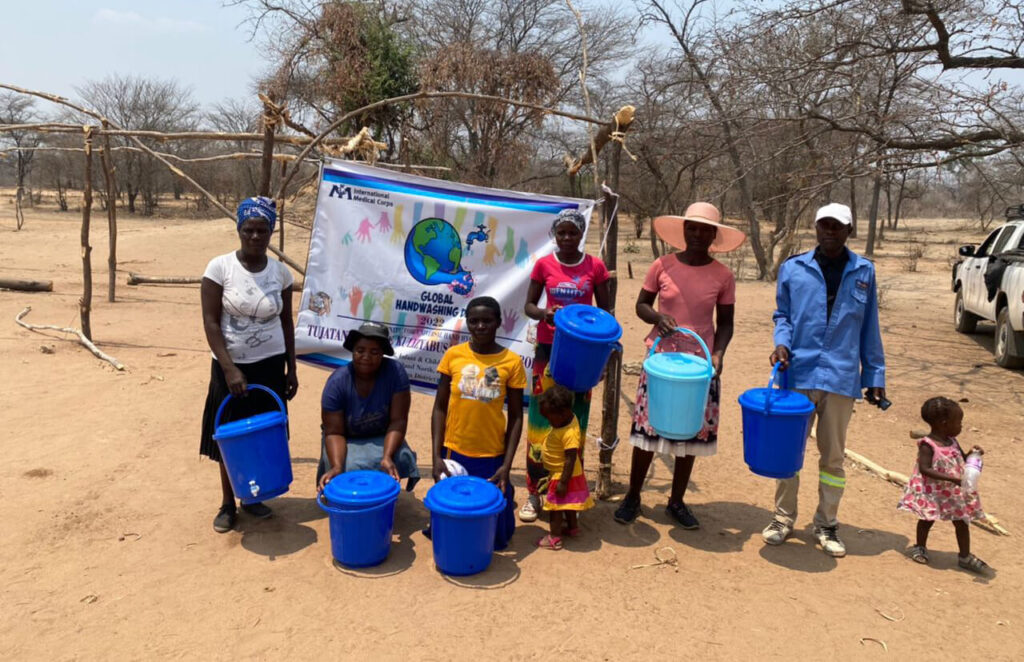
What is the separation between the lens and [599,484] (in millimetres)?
4230

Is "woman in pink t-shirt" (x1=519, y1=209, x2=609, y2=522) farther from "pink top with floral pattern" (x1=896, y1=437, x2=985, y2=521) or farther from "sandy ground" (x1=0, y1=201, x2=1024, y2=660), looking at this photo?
"pink top with floral pattern" (x1=896, y1=437, x2=985, y2=521)

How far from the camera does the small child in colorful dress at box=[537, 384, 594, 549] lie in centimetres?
345

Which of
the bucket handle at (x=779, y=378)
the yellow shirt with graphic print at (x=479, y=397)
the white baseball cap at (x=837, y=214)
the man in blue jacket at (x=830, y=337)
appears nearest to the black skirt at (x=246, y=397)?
the yellow shirt with graphic print at (x=479, y=397)

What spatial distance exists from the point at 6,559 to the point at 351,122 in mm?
15457

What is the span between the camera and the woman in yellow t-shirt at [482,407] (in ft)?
11.4

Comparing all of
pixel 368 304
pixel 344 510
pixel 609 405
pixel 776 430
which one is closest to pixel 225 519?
pixel 344 510

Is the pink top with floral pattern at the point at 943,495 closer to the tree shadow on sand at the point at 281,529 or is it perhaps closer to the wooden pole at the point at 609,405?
the wooden pole at the point at 609,405

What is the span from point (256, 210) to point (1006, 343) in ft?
26.1

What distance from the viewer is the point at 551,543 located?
140 inches

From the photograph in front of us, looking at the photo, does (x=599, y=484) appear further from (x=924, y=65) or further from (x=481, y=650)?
(x=924, y=65)

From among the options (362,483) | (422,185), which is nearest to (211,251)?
(422,185)

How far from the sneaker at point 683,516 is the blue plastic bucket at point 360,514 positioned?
60.8 inches

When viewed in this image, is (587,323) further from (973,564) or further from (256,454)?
(973,564)

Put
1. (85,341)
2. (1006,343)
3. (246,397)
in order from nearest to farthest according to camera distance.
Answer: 1. (246,397)
2. (85,341)
3. (1006,343)
